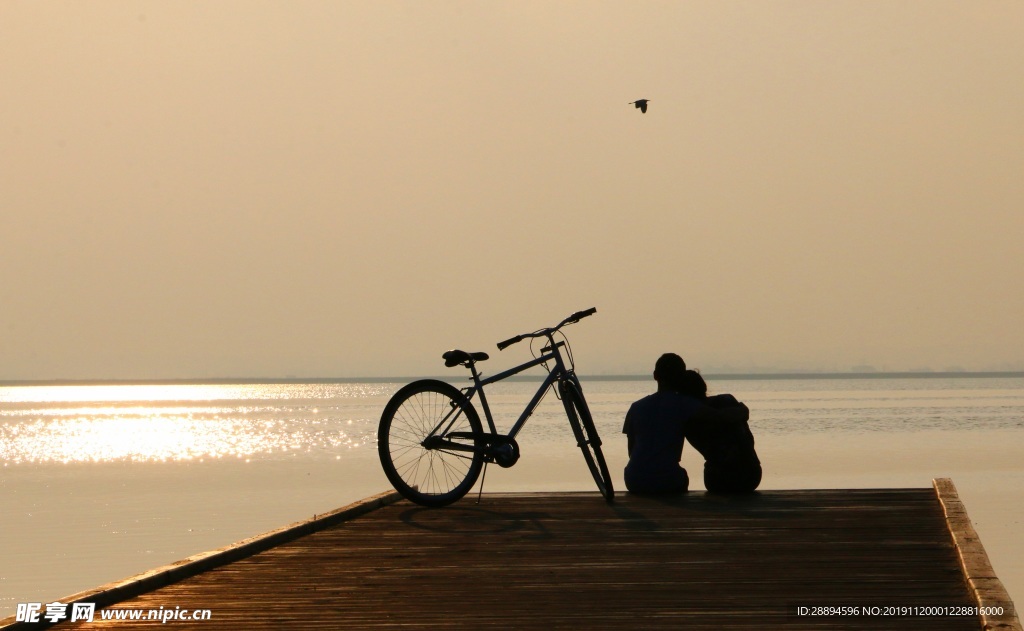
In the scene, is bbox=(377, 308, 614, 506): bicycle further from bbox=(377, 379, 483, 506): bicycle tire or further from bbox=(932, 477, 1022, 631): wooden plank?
bbox=(932, 477, 1022, 631): wooden plank

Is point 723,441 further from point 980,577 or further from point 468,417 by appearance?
point 980,577

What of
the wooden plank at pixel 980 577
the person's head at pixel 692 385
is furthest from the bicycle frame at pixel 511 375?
the wooden plank at pixel 980 577

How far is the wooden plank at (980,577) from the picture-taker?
4.40 m

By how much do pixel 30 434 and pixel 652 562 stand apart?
59859mm

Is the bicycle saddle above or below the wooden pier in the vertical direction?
above

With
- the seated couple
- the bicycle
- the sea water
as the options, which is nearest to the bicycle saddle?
the bicycle

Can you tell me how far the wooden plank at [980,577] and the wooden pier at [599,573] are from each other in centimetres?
1

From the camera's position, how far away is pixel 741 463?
9.03 m

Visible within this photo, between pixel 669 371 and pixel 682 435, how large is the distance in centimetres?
52

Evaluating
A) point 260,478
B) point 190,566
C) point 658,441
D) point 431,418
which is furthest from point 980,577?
point 260,478

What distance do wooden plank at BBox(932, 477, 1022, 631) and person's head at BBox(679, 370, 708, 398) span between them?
6.48 ft

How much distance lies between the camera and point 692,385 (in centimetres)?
895

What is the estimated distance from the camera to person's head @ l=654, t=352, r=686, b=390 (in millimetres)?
8969

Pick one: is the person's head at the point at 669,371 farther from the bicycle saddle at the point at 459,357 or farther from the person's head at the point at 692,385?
the bicycle saddle at the point at 459,357
